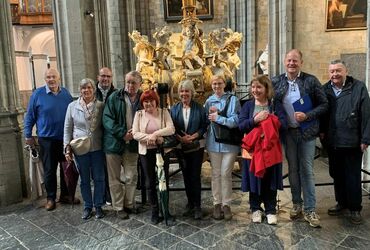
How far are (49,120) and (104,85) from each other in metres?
0.78

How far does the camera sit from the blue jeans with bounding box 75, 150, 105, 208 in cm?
430

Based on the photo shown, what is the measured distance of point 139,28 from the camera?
1427cm

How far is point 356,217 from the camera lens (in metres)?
3.94

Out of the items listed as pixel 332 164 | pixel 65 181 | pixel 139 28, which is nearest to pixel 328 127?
pixel 332 164

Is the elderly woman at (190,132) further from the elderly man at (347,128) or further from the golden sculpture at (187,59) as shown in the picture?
the golden sculpture at (187,59)

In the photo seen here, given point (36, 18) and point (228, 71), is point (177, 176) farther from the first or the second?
point (36, 18)

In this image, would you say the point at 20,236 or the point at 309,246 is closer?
the point at 309,246

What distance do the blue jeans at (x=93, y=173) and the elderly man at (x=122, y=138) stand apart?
147 millimetres

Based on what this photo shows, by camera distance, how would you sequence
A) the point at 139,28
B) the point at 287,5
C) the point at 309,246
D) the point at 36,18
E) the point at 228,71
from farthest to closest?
the point at 36,18 < the point at 139,28 < the point at 287,5 < the point at 228,71 < the point at 309,246

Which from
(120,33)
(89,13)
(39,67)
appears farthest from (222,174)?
(39,67)

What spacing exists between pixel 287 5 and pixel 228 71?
2.51m

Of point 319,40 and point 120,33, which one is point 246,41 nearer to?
point 120,33

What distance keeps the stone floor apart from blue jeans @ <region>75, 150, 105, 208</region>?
24 centimetres

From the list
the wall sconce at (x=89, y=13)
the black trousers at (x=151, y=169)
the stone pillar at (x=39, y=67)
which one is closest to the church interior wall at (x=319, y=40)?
the wall sconce at (x=89, y=13)
